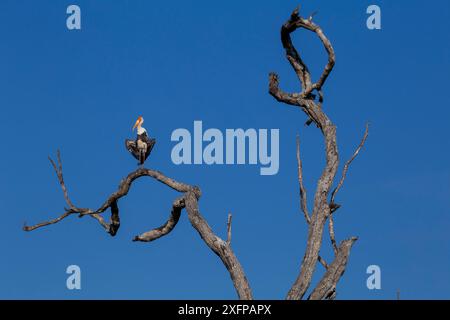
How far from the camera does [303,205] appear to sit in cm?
977

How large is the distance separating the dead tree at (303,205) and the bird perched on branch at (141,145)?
0.75ft

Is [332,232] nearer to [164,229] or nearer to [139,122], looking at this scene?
[164,229]

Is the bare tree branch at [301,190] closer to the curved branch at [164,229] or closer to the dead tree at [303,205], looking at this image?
the dead tree at [303,205]

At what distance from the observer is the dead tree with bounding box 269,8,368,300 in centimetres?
920

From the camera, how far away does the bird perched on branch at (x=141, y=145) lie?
10.6m

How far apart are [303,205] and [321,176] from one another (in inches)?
15.6

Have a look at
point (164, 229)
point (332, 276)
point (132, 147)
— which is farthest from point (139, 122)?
point (332, 276)

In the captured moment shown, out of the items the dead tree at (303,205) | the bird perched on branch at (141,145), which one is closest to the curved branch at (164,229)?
the dead tree at (303,205)

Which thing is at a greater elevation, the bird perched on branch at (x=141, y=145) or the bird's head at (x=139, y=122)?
the bird's head at (x=139, y=122)

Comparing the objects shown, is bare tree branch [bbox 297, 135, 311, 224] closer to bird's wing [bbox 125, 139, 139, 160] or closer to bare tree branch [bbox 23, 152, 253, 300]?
bare tree branch [bbox 23, 152, 253, 300]
